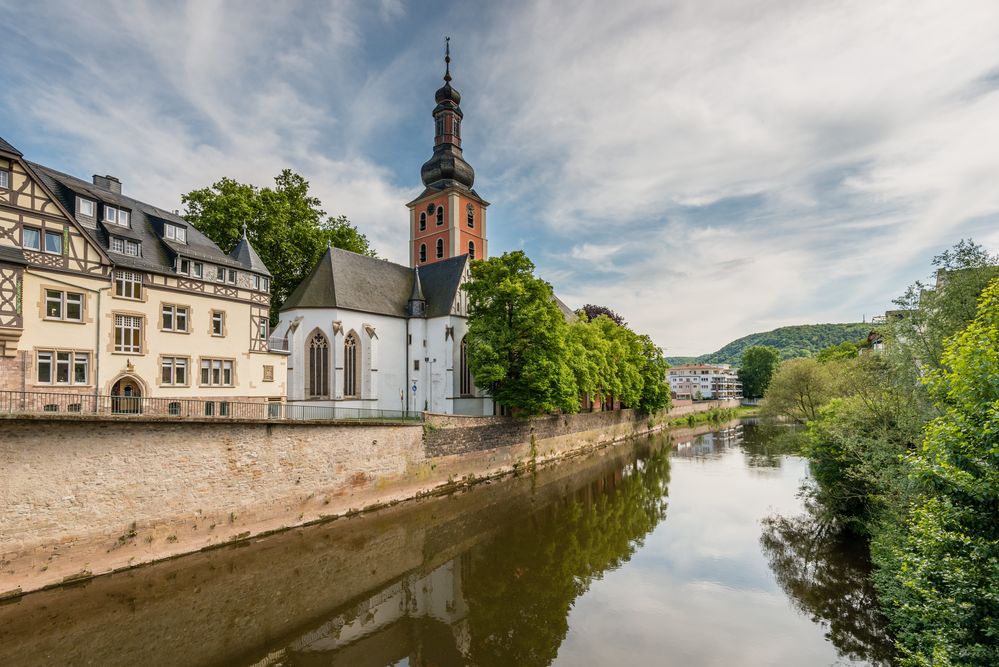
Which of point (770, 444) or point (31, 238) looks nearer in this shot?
point (31, 238)

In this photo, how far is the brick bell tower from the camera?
39.3 m

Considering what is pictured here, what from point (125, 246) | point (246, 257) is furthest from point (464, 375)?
point (125, 246)

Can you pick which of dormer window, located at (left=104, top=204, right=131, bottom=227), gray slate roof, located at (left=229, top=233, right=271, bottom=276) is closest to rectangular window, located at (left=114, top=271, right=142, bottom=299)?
dormer window, located at (left=104, top=204, right=131, bottom=227)

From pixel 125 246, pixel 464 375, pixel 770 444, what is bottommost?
pixel 770 444

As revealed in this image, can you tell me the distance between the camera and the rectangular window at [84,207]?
17719 millimetres

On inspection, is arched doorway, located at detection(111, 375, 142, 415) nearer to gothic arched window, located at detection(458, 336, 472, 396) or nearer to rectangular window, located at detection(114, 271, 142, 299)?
rectangular window, located at detection(114, 271, 142, 299)

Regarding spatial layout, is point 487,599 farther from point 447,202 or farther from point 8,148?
point 447,202

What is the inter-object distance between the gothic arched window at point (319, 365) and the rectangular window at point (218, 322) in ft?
22.6

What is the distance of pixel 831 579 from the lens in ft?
42.6

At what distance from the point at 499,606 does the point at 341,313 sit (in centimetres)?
1998

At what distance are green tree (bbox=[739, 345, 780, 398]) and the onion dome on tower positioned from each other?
82348 millimetres

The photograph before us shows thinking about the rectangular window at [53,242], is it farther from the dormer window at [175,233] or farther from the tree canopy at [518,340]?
the tree canopy at [518,340]

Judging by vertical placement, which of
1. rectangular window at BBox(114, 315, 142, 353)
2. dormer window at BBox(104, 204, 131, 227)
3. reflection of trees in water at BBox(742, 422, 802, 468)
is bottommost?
reflection of trees in water at BBox(742, 422, 802, 468)

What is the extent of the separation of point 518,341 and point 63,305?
18884 millimetres
